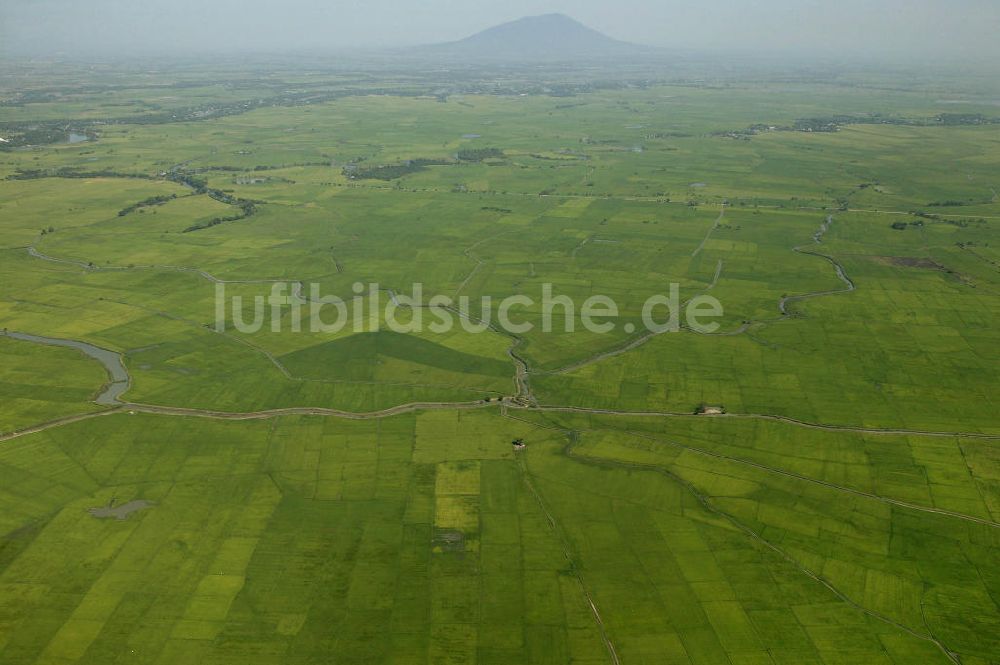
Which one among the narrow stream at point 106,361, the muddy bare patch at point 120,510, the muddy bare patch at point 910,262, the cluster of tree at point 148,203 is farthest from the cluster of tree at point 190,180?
the muddy bare patch at point 910,262

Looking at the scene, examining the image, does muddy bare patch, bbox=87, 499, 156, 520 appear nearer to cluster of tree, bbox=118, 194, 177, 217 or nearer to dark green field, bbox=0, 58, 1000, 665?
dark green field, bbox=0, 58, 1000, 665

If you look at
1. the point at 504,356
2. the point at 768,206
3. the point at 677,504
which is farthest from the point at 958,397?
the point at 768,206

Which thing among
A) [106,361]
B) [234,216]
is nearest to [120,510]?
[106,361]

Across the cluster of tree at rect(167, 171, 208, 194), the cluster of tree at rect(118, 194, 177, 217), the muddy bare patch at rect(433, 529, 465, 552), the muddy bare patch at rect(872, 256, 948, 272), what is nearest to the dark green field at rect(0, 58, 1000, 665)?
the muddy bare patch at rect(433, 529, 465, 552)

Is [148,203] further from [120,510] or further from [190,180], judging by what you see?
→ [120,510]

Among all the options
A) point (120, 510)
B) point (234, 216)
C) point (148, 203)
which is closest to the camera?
point (120, 510)

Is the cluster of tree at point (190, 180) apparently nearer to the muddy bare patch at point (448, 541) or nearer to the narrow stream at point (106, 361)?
the narrow stream at point (106, 361)
